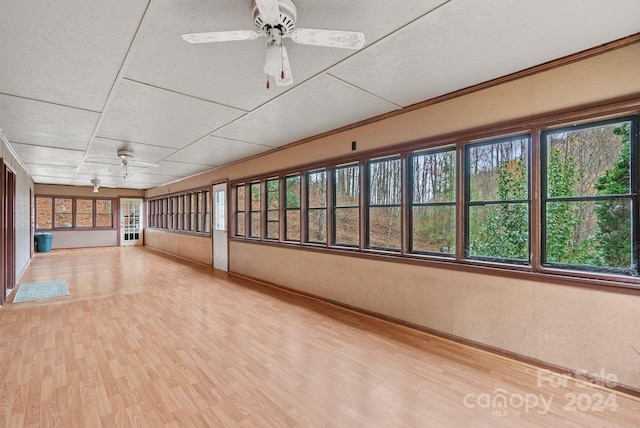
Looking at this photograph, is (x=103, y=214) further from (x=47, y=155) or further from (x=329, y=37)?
(x=329, y=37)

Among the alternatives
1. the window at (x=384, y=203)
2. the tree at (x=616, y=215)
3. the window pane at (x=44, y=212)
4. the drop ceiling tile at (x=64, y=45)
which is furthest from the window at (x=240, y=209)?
the window pane at (x=44, y=212)

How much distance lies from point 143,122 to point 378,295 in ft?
12.4

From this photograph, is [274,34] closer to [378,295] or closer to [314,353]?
[314,353]

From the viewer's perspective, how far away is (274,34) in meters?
1.68

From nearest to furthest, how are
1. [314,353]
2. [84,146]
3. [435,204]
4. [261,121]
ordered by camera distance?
[314,353] < [435,204] < [261,121] < [84,146]

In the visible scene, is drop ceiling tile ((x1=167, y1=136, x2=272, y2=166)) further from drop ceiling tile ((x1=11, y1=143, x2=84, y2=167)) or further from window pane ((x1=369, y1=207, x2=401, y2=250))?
window pane ((x1=369, y1=207, x2=401, y2=250))

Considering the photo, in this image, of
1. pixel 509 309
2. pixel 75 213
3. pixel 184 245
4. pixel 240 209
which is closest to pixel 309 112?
pixel 509 309

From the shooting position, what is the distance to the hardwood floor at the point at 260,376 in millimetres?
1974

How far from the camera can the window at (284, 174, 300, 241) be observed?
5223 mm

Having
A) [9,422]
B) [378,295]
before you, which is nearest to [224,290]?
[378,295]

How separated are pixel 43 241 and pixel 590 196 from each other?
1442 cm

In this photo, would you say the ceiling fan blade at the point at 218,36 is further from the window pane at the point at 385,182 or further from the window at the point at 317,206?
the window at the point at 317,206

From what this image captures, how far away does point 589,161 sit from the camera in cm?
241

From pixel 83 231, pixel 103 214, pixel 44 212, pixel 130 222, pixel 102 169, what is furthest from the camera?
pixel 130 222
